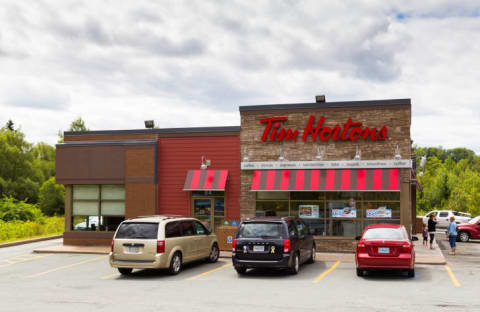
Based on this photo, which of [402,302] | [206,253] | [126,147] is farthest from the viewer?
[126,147]

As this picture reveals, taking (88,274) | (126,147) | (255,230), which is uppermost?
(126,147)

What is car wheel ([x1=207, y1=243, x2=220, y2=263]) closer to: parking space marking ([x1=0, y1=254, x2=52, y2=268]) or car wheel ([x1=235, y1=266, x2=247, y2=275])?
car wheel ([x1=235, y1=266, x2=247, y2=275])

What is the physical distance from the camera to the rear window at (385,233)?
1511 centimetres

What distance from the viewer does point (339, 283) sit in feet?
46.1

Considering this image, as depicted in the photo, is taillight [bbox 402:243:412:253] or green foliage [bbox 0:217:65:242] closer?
taillight [bbox 402:243:412:253]

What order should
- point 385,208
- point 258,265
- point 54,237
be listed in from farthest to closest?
point 54,237
point 385,208
point 258,265

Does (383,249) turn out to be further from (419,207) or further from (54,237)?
(419,207)

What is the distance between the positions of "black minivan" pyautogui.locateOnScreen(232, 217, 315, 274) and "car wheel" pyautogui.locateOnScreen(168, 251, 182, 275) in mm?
1806

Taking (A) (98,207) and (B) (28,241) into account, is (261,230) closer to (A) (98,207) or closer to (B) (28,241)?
(A) (98,207)

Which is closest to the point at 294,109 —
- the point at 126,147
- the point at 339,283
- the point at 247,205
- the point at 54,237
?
the point at 247,205

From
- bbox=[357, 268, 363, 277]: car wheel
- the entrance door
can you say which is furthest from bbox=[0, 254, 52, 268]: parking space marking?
bbox=[357, 268, 363, 277]: car wheel

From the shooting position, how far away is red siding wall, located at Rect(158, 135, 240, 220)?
78.2ft

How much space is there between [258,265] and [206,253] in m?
3.43

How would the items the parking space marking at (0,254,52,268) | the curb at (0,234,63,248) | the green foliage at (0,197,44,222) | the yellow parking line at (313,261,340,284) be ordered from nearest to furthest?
1. the yellow parking line at (313,261,340,284)
2. the parking space marking at (0,254,52,268)
3. the curb at (0,234,63,248)
4. the green foliage at (0,197,44,222)
